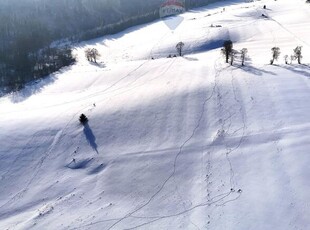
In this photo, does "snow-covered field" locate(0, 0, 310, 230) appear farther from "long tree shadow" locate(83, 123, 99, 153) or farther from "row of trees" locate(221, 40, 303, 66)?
"row of trees" locate(221, 40, 303, 66)

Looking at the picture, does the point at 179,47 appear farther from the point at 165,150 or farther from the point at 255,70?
the point at 165,150

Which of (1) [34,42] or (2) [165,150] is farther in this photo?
(1) [34,42]

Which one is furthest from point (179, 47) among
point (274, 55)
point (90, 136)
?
point (90, 136)

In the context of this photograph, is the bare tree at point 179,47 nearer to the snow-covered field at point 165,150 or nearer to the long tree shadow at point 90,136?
the snow-covered field at point 165,150

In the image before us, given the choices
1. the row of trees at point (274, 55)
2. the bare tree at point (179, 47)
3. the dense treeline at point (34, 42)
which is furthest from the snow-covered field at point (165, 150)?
the dense treeline at point (34, 42)

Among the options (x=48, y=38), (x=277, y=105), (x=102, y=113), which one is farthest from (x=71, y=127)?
(x=48, y=38)

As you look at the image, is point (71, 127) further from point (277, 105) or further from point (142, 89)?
point (277, 105)

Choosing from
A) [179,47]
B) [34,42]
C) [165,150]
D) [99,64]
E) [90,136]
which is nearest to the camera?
[165,150]

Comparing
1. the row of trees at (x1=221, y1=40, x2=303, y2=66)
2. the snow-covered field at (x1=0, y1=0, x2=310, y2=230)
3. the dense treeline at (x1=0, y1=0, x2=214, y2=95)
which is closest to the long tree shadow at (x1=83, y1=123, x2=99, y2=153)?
the snow-covered field at (x1=0, y1=0, x2=310, y2=230)
